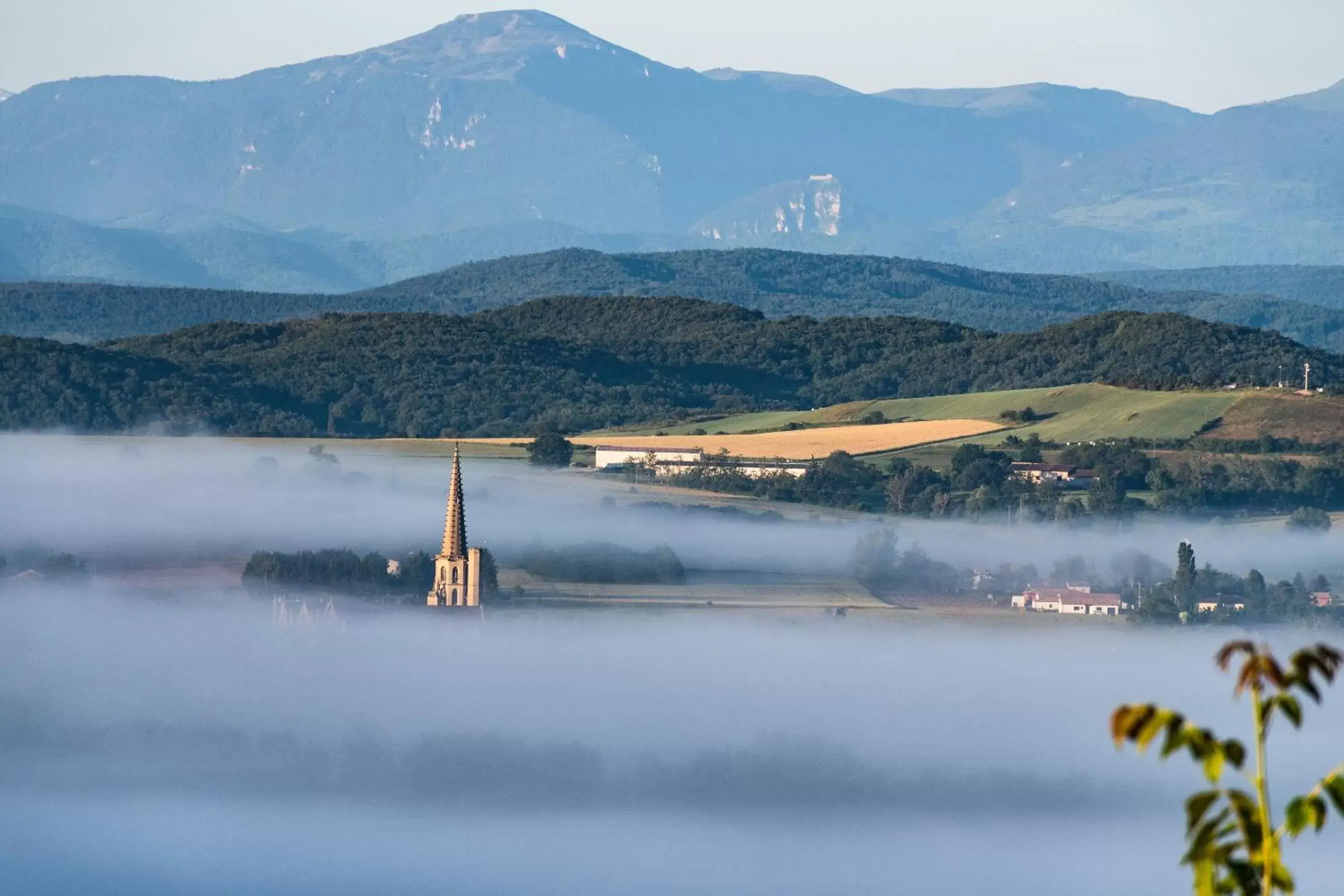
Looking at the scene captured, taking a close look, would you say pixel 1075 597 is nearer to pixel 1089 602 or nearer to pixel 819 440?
pixel 1089 602

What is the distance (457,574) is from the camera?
68250mm

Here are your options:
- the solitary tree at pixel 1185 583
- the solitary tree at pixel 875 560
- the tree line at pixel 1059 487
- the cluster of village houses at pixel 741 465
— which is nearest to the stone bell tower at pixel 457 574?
the solitary tree at pixel 875 560

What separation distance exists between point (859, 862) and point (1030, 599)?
1059 inches

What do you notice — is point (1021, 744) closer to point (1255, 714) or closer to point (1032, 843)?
point (1032, 843)

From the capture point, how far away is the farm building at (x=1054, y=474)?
88500 millimetres

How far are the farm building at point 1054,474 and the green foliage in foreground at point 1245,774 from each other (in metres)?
77.4

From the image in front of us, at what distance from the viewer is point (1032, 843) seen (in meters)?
52.8

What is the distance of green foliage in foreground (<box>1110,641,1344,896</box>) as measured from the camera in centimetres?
1063

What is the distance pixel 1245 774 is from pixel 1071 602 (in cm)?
6628

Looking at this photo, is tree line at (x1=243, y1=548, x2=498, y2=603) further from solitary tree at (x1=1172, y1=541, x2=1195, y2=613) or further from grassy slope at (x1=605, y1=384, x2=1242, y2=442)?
grassy slope at (x1=605, y1=384, x2=1242, y2=442)

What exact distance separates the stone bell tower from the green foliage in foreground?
56.7 meters

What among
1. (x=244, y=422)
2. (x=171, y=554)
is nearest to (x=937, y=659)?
(x=171, y=554)

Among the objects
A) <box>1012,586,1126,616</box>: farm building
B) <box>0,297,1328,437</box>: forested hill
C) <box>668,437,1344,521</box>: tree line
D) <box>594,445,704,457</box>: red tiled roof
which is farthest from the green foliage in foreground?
<box>0,297,1328,437</box>: forested hill

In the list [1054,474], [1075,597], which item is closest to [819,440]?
[1054,474]
